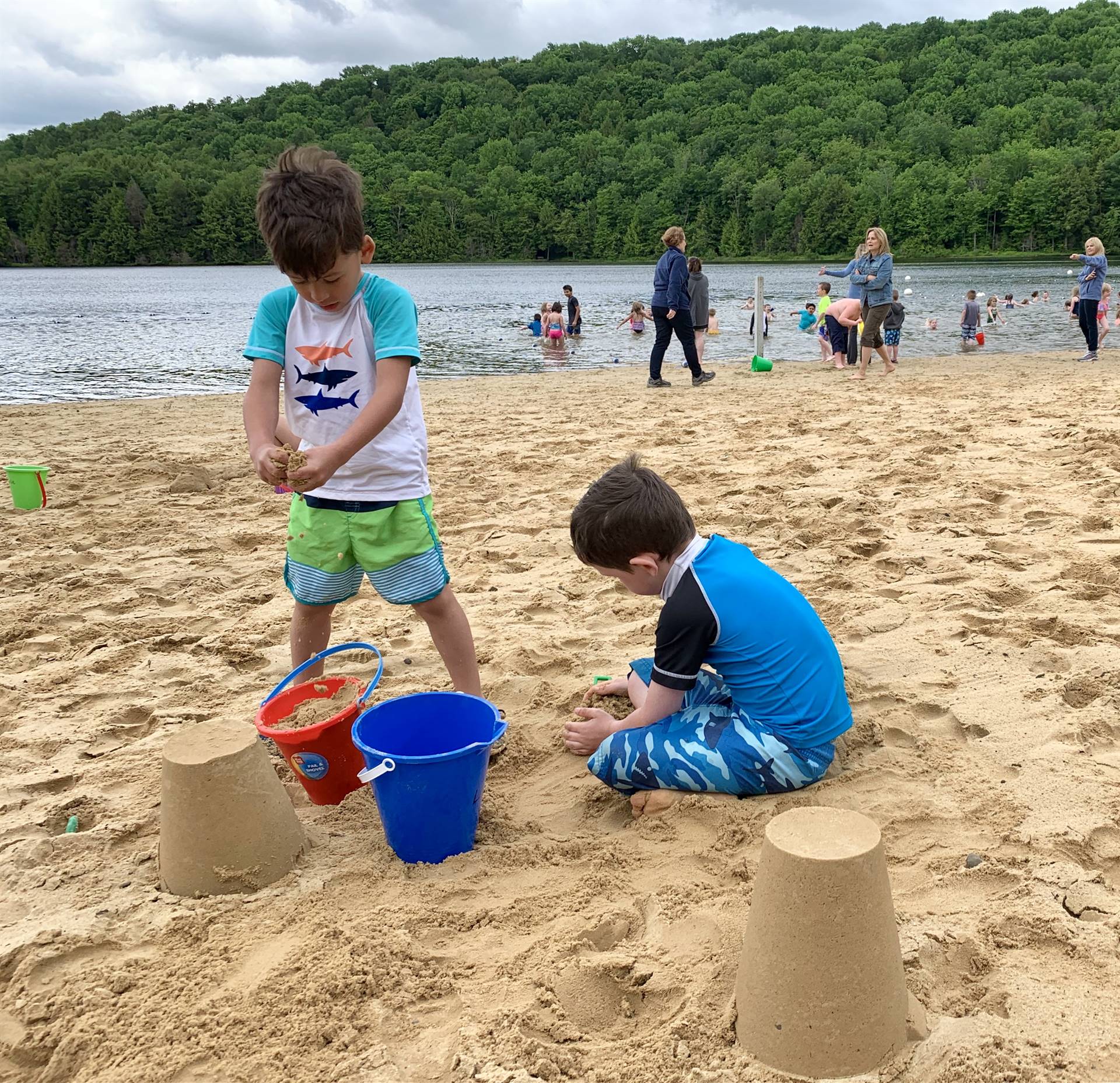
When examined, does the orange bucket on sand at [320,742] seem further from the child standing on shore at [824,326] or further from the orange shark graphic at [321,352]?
the child standing on shore at [824,326]

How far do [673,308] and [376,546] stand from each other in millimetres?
9464

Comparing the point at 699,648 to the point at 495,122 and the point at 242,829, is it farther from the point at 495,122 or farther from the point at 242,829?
the point at 495,122

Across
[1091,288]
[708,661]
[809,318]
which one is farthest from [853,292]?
[708,661]

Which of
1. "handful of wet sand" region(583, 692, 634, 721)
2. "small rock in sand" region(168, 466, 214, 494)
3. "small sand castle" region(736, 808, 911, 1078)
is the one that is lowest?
"handful of wet sand" region(583, 692, 634, 721)

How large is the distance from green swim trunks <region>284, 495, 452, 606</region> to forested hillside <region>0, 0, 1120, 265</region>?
84.4 metres

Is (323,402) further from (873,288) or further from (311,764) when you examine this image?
(873,288)

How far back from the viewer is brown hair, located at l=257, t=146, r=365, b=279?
2566mm

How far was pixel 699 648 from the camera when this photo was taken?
2.47 meters

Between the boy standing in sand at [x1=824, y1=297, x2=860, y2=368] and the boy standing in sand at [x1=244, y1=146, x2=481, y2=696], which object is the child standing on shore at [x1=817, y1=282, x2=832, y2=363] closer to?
the boy standing in sand at [x1=824, y1=297, x2=860, y2=368]

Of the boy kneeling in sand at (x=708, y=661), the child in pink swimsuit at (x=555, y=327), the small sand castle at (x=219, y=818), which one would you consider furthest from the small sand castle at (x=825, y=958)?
the child in pink swimsuit at (x=555, y=327)

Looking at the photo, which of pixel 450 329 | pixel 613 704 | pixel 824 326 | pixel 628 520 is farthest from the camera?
pixel 450 329

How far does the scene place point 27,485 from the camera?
19.7 ft

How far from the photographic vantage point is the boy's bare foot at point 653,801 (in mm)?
2570

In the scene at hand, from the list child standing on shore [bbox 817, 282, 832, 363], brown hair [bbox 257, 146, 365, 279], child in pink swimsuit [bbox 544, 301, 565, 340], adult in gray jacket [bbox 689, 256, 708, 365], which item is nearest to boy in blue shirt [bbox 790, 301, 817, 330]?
child standing on shore [bbox 817, 282, 832, 363]
